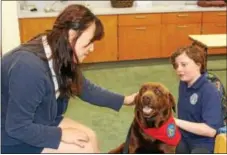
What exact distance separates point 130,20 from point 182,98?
8.91 ft

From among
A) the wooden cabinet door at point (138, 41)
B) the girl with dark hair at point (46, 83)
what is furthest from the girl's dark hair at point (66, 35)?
the wooden cabinet door at point (138, 41)

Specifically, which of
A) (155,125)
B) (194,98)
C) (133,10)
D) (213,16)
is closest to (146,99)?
(155,125)

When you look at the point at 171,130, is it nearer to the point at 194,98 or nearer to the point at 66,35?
the point at 194,98

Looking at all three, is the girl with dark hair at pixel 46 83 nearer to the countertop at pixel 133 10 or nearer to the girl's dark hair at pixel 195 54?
the girl's dark hair at pixel 195 54

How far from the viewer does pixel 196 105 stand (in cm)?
208

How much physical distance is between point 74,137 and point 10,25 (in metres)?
2.51

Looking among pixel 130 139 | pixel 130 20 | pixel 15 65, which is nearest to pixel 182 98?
pixel 130 139

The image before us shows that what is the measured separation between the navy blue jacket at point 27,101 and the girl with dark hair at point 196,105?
715 millimetres

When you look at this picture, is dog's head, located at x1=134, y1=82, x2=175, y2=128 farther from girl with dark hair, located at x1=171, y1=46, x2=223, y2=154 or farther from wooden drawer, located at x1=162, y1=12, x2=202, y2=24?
wooden drawer, located at x1=162, y1=12, x2=202, y2=24

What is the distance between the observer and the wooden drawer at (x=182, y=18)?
4863 millimetres

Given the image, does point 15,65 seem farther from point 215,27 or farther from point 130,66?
point 215,27

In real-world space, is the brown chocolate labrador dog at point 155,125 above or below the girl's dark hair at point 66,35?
below

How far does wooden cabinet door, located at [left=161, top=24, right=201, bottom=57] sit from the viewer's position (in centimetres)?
493

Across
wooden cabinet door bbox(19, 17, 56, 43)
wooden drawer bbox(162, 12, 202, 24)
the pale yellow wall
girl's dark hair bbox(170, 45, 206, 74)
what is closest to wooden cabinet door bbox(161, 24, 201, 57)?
wooden drawer bbox(162, 12, 202, 24)
